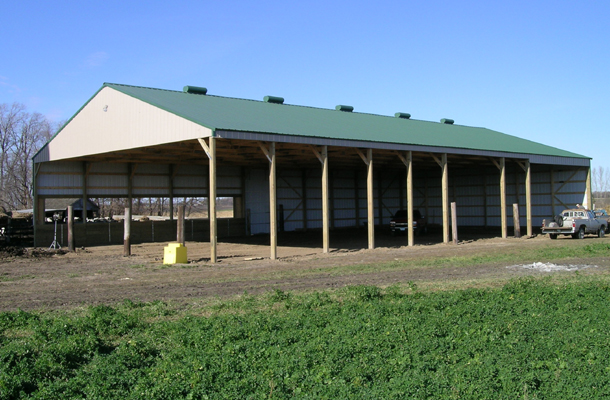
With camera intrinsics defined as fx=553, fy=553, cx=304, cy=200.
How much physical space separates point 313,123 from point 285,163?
9724 millimetres

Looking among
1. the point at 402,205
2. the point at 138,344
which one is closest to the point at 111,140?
the point at 138,344

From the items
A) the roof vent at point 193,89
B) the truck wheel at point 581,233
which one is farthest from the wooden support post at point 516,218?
the roof vent at point 193,89

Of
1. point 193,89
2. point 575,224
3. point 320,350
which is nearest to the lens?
point 320,350

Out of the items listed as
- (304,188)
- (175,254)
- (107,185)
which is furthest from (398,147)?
(107,185)

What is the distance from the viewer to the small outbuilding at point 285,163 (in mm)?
22938

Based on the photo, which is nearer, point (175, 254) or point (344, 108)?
point (175, 254)

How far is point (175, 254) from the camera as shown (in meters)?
20.6

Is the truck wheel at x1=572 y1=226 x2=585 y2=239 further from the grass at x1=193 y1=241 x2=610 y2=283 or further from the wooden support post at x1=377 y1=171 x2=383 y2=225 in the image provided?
the wooden support post at x1=377 y1=171 x2=383 y2=225

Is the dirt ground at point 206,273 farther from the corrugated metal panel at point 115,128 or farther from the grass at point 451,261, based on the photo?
the corrugated metal panel at point 115,128

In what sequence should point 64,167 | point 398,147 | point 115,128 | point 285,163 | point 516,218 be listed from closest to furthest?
point 115,128, point 398,147, point 64,167, point 516,218, point 285,163

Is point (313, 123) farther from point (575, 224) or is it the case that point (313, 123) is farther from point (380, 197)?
point (380, 197)

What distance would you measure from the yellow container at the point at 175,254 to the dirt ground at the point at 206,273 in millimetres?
567

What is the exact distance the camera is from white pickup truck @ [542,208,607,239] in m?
30.9

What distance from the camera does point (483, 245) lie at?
28188mm
